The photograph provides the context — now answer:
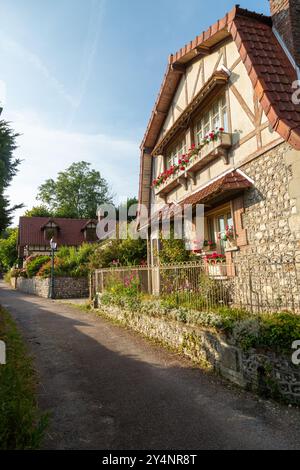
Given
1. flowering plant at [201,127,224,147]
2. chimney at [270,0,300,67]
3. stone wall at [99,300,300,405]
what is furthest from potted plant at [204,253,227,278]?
chimney at [270,0,300,67]

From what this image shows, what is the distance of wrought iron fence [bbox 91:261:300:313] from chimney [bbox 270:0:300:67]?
17.2ft

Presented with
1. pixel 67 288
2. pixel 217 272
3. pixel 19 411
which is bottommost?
pixel 19 411

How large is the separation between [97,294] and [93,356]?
6871 mm

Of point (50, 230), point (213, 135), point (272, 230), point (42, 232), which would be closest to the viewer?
point (272, 230)

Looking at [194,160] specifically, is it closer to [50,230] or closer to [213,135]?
[213,135]

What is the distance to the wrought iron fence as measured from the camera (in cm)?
595

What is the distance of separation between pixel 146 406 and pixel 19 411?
1809 millimetres

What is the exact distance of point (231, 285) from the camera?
6.49 meters

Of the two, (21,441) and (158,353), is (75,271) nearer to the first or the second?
(158,353)

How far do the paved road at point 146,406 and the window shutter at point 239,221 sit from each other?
339cm

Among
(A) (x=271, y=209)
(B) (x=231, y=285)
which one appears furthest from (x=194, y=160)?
(B) (x=231, y=285)

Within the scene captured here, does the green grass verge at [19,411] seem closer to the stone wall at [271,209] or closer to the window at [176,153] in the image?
the stone wall at [271,209]

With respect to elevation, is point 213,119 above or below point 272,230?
above

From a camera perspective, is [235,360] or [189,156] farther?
[189,156]
